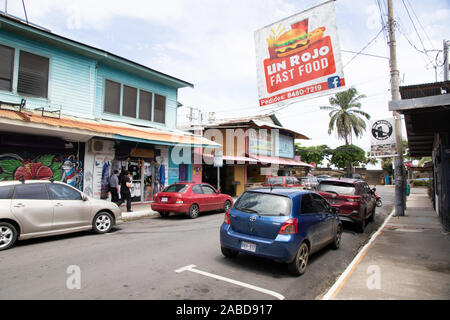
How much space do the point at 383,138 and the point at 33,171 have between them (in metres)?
13.9

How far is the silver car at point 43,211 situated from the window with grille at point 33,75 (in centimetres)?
615

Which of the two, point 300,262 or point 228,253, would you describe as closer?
point 300,262

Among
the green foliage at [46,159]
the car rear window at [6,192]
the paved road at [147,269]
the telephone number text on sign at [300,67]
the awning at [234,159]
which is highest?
the telephone number text on sign at [300,67]

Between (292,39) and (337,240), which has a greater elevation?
(292,39)

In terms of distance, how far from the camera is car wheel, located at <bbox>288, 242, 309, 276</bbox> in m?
5.13

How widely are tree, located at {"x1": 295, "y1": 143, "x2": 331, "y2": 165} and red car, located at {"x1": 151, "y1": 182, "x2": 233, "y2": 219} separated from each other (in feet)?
133

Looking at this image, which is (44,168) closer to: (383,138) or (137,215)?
(137,215)

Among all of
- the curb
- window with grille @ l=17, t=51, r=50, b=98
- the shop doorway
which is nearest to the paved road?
the curb

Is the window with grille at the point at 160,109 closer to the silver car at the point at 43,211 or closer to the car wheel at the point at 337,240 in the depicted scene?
the silver car at the point at 43,211

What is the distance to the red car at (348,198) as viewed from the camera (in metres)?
9.23

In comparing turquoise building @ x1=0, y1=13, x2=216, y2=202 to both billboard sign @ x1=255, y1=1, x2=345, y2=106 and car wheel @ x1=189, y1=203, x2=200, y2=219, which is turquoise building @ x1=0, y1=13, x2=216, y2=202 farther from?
billboard sign @ x1=255, y1=1, x2=345, y2=106

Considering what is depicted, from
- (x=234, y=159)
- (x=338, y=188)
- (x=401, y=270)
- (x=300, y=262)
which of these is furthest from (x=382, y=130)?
(x=234, y=159)

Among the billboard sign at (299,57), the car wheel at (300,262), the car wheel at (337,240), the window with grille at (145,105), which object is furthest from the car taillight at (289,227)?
the window with grille at (145,105)

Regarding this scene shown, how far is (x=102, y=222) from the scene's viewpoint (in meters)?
8.52
